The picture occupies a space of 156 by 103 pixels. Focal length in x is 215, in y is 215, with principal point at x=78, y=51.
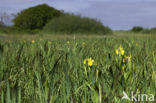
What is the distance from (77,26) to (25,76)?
14304mm

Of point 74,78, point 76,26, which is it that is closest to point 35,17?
point 76,26

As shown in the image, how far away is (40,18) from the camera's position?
21.9 meters

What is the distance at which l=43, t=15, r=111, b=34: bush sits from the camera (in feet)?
51.2

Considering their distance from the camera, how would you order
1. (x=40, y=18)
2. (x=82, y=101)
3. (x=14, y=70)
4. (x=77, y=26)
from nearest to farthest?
(x=82, y=101) < (x=14, y=70) < (x=77, y=26) < (x=40, y=18)

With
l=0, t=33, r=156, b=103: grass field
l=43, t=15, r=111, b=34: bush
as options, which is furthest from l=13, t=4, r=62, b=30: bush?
l=0, t=33, r=156, b=103: grass field

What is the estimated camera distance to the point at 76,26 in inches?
617

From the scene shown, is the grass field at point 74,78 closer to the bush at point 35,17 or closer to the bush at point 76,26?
the bush at point 76,26

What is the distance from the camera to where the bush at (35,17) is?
22031 millimetres

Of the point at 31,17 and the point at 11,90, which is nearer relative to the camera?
the point at 11,90

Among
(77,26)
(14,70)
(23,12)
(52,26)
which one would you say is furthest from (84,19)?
(14,70)

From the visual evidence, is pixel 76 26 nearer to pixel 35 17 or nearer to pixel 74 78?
pixel 35 17

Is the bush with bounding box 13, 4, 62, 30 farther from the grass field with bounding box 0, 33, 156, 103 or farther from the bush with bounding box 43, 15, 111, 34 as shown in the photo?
the grass field with bounding box 0, 33, 156, 103

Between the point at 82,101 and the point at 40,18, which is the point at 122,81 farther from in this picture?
the point at 40,18

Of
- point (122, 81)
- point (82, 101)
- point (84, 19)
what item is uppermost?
point (84, 19)
